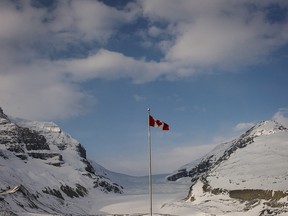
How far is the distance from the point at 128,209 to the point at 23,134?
82.9m

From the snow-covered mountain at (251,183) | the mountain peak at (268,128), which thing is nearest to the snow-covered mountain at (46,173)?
the snow-covered mountain at (251,183)

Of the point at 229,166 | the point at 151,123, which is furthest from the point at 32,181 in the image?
the point at 151,123

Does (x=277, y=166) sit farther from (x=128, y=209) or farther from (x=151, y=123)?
(x=151, y=123)

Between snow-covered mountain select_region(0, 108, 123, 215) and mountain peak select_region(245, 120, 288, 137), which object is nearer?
snow-covered mountain select_region(0, 108, 123, 215)

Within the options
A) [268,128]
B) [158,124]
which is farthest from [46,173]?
[158,124]

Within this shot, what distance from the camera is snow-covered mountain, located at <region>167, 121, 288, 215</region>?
277 ft

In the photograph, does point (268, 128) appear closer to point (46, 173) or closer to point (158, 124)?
point (46, 173)

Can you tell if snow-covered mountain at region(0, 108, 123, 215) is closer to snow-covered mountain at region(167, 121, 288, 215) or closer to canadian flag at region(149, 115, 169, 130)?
snow-covered mountain at region(167, 121, 288, 215)

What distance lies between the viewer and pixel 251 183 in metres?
93.4

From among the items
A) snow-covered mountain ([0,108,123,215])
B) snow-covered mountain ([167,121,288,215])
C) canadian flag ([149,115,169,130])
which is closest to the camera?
canadian flag ([149,115,169,130])

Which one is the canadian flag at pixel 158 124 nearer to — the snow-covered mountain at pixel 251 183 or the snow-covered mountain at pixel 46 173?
the snow-covered mountain at pixel 251 183

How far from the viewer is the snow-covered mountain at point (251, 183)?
8429 cm

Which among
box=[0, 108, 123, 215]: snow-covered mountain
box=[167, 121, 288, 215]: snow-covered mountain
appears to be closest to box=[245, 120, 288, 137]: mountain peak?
box=[167, 121, 288, 215]: snow-covered mountain

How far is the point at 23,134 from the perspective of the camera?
591 ft
